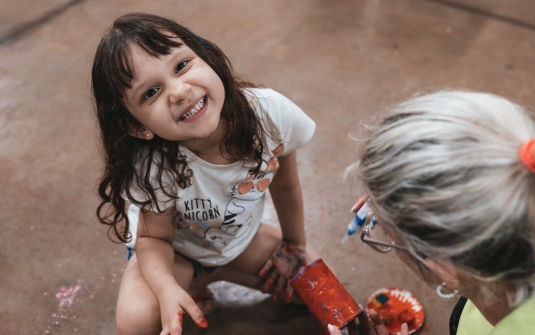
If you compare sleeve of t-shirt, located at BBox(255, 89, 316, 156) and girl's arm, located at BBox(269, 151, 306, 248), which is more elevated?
sleeve of t-shirt, located at BBox(255, 89, 316, 156)

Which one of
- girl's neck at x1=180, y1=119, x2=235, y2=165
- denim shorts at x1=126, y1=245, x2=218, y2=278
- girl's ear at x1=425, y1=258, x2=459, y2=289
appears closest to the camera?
girl's ear at x1=425, y1=258, x2=459, y2=289

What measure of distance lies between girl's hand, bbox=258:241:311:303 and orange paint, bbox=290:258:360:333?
20 centimetres

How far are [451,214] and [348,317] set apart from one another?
0.47 m

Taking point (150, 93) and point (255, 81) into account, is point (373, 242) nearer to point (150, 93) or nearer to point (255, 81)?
point (150, 93)

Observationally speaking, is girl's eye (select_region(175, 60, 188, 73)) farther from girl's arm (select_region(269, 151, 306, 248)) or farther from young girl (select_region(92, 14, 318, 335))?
girl's arm (select_region(269, 151, 306, 248))

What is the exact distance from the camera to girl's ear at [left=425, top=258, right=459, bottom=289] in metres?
0.76

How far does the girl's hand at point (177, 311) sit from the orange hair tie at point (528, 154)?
0.66m

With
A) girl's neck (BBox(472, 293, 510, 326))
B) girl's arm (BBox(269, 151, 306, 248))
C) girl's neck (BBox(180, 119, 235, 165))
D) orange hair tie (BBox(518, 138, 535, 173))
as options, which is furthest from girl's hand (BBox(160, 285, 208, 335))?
orange hair tie (BBox(518, 138, 535, 173))

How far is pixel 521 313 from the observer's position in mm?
793

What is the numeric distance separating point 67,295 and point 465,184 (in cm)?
117

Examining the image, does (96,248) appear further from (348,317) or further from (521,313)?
(521,313)

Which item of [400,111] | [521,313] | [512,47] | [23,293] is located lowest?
[23,293]

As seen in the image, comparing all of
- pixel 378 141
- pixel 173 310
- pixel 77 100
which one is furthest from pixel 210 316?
pixel 77 100

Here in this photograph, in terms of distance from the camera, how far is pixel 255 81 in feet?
7.04
